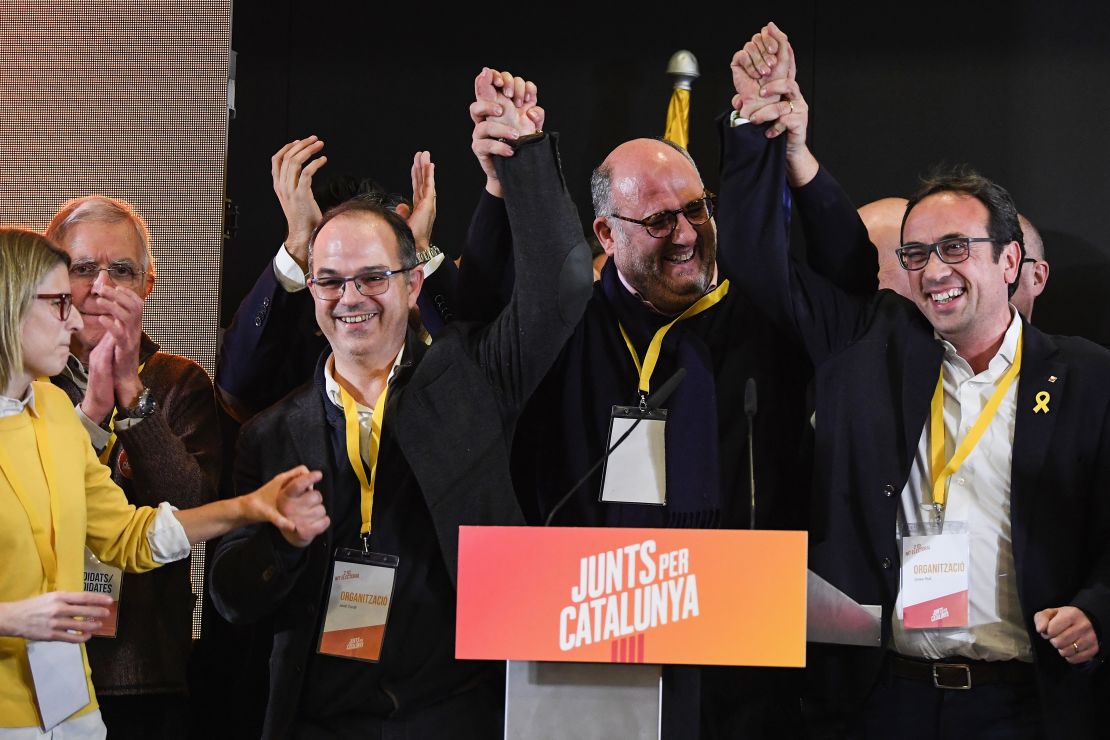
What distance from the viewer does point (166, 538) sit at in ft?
7.74

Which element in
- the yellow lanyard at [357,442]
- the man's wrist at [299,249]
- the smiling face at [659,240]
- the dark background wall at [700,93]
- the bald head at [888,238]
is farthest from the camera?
the dark background wall at [700,93]

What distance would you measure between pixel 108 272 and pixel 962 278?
6.55 ft

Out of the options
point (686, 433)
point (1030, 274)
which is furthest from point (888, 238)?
point (686, 433)

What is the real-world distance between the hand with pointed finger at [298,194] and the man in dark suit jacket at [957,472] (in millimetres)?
1060

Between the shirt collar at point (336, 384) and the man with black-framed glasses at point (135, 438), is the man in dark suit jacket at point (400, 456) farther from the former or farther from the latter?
the man with black-framed glasses at point (135, 438)

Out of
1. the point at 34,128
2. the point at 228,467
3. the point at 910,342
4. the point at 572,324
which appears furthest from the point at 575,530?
the point at 34,128

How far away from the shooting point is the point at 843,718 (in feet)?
8.43

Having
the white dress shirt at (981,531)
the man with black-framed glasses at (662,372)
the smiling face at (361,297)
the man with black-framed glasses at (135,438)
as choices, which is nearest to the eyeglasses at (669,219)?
the man with black-framed glasses at (662,372)

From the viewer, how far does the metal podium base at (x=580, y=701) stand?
1.83 m

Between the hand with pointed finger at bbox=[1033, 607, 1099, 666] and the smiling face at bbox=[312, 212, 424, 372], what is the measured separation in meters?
1.42

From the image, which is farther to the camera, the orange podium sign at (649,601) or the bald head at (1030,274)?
the bald head at (1030,274)

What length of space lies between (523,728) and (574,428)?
3.31ft

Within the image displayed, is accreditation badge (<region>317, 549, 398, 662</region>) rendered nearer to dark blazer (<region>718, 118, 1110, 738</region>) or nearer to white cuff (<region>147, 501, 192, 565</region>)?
white cuff (<region>147, 501, 192, 565</region>)

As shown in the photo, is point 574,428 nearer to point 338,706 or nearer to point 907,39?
point 338,706
